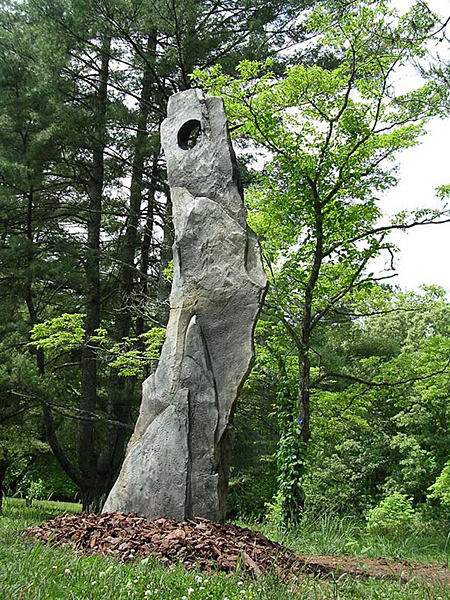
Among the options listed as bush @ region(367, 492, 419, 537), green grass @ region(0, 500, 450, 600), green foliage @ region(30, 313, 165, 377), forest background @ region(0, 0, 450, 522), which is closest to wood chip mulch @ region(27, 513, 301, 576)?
green grass @ region(0, 500, 450, 600)

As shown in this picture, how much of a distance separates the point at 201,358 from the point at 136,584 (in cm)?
257

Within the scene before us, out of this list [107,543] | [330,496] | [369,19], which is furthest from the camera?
[330,496]

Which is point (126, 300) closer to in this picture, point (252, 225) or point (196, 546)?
point (252, 225)

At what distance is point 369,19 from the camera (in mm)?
7836

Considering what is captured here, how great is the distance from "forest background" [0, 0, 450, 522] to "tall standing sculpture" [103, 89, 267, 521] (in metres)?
2.08

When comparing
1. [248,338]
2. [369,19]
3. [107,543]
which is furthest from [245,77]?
[107,543]

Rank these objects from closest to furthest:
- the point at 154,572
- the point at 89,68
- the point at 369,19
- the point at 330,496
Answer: the point at 154,572 → the point at 369,19 → the point at 89,68 → the point at 330,496

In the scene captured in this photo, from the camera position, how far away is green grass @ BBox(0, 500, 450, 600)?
276 centimetres

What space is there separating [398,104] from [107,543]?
6.99m

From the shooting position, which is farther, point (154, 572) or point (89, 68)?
point (89, 68)

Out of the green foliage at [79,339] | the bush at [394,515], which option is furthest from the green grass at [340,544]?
the green foliage at [79,339]

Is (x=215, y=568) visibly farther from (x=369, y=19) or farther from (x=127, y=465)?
(x=369, y=19)

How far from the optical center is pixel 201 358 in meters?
5.50

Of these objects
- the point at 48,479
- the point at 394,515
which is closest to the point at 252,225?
the point at 394,515
